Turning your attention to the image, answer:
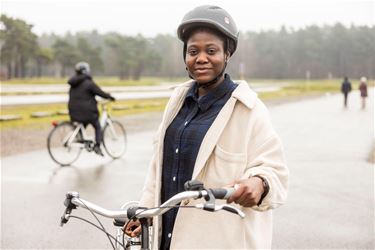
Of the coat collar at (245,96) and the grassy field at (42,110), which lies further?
the grassy field at (42,110)

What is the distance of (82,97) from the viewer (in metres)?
10.3

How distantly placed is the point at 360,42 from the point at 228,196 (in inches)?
4749

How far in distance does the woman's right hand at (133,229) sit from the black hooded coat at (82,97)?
8.03 metres

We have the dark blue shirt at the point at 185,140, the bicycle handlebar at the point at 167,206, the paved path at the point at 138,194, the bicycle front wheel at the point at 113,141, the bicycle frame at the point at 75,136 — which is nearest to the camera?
the bicycle handlebar at the point at 167,206

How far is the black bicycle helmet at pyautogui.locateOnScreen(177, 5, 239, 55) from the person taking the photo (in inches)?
89.1

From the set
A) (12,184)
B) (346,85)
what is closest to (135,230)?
(12,184)

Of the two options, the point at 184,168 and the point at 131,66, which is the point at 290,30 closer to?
the point at 131,66

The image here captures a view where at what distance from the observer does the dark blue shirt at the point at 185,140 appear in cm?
233

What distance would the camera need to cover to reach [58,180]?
8781mm

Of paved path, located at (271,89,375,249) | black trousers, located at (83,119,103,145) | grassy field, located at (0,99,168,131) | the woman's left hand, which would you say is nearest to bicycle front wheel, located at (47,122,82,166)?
black trousers, located at (83,119,103,145)

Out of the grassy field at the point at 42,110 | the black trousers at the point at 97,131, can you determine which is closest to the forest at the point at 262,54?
the grassy field at the point at 42,110

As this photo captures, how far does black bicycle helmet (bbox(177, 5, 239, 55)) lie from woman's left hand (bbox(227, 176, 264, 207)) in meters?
0.60

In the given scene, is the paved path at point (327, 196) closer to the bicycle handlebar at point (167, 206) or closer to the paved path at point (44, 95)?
the bicycle handlebar at point (167, 206)

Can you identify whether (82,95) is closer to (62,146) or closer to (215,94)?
(62,146)
